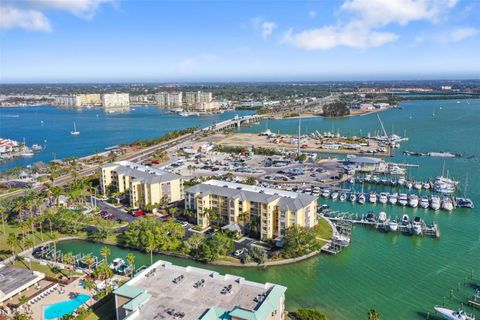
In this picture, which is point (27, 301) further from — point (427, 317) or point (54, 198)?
point (427, 317)

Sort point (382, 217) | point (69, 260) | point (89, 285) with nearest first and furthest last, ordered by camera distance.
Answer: point (89, 285), point (69, 260), point (382, 217)

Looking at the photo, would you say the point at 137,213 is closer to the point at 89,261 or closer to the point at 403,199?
the point at 89,261

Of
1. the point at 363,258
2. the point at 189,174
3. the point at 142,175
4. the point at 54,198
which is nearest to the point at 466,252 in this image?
the point at 363,258

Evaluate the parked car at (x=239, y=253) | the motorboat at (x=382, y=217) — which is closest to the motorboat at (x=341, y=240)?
the motorboat at (x=382, y=217)

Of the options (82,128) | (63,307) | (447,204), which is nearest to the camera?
(63,307)

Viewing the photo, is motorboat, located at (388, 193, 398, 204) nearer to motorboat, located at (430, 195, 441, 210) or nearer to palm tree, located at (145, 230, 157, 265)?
motorboat, located at (430, 195, 441, 210)

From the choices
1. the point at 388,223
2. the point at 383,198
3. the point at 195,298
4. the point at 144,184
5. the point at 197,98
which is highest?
the point at 197,98

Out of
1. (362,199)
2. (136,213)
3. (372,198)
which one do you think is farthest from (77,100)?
(372,198)
